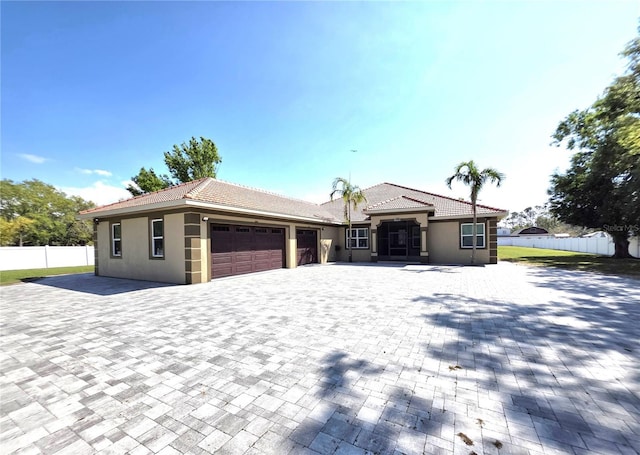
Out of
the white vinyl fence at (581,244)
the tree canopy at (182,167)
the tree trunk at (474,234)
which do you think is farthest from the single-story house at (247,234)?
the tree canopy at (182,167)

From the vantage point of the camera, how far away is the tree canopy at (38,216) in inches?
1180

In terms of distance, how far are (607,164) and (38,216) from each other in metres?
56.2

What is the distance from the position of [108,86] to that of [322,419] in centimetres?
1470

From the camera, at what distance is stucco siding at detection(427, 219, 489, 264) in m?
15.9

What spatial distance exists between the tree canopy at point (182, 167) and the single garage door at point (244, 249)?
67.0ft

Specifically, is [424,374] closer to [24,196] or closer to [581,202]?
[581,202]

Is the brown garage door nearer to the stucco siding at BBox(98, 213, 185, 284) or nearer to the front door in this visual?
the front door

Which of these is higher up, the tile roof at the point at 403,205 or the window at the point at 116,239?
the tile roof at the point at 403,205

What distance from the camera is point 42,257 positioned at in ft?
60.1

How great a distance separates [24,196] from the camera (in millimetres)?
33438

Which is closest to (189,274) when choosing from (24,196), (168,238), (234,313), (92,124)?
(168,238)

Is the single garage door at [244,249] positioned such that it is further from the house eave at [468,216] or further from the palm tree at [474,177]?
the palm tree at [474,177]

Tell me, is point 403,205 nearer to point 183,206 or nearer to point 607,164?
point 607,164

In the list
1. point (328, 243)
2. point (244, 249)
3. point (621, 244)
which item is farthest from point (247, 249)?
point (621, 244)
